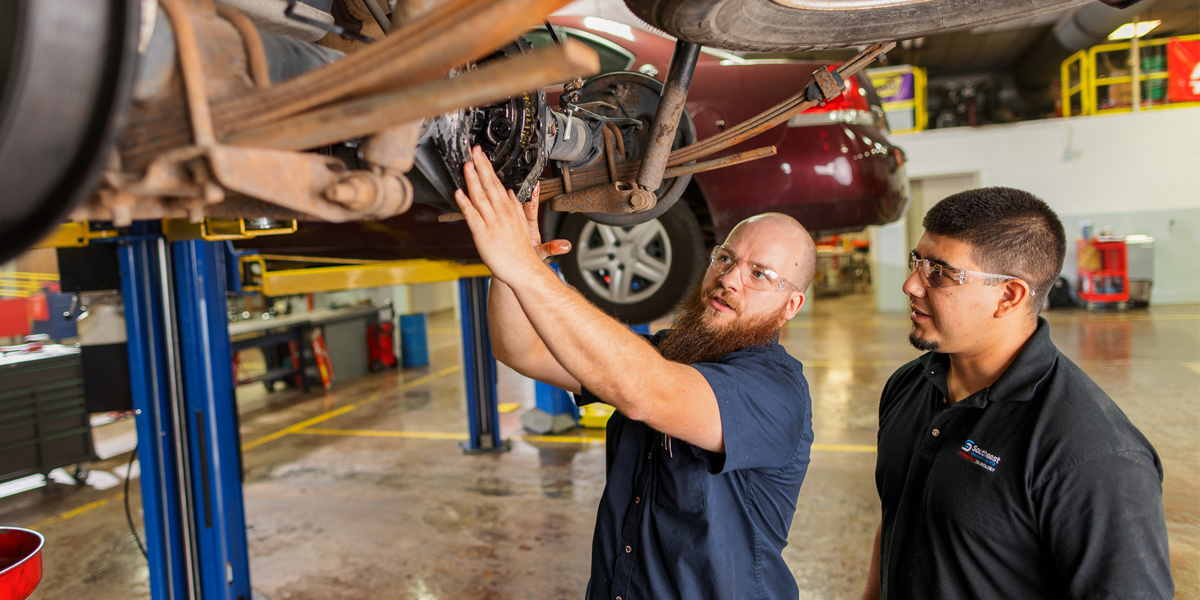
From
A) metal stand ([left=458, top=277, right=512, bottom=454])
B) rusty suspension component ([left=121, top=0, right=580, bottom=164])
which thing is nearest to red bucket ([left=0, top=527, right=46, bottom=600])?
rusty suspension component ([left=121, top=0, right=580, bottom=164])

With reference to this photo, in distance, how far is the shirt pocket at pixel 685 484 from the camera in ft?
4.14

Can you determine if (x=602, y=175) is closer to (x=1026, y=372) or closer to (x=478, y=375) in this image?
(x=1026, y=372)

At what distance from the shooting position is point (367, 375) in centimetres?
759

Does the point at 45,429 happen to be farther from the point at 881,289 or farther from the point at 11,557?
the point at 881,289

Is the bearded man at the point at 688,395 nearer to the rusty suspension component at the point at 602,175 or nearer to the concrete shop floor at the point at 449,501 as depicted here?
the rusty suspension component at the point at 602,175

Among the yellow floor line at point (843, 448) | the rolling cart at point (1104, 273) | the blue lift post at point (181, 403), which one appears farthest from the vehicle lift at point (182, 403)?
the rolling cart at point (1104, 273)

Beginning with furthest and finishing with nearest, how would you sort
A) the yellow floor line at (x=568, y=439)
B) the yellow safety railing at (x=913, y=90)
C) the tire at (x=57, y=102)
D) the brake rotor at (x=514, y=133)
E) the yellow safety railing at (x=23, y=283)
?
the yellow safety railing at (x=913, y=90) < the yellow safety railing at (x=23, y=283) < the yellow floor line at (x=568, y=439) < the brake rotor at (x=514, y=133) < the tire at (x=57, y=102)

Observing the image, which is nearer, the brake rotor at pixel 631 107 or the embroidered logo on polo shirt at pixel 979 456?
the embroidered logo on polo shirt at pixel 979 456

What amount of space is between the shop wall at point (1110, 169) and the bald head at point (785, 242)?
32.8ft

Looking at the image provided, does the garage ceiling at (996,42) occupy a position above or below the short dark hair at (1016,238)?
above

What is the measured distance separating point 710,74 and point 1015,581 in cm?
221

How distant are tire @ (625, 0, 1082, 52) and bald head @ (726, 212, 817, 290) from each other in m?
0.39

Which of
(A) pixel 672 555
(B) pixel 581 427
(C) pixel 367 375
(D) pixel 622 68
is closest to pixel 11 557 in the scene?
(A) pixel 672 555

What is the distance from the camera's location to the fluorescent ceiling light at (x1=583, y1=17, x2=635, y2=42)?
2.94 meters
